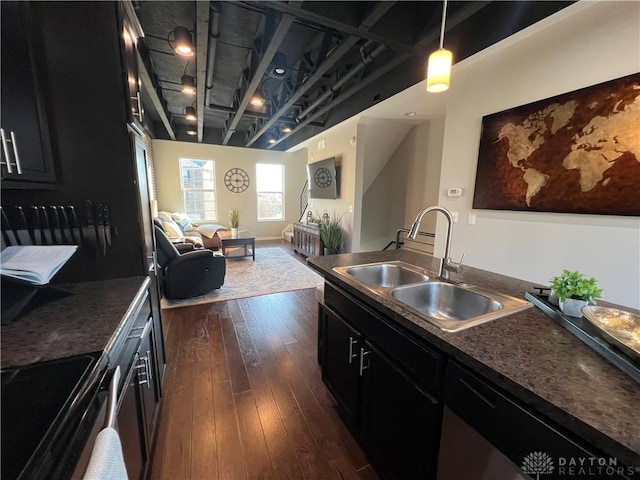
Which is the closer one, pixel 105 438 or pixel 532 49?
pixel 105 438

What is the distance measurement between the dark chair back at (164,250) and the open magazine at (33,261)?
2.00 m

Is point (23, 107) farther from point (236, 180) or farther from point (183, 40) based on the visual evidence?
point (236, 180)

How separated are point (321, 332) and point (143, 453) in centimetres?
113

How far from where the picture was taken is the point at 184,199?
7203 millimetres

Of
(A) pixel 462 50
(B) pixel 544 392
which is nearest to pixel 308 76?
(A) pixel 462 50

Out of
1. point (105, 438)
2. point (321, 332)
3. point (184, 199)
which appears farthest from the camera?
point (184, 199)

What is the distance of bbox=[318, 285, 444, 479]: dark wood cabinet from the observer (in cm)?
99

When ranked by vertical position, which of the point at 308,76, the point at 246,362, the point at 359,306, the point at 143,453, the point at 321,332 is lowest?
the point at 246,362

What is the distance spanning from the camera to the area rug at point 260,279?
359 centimetres

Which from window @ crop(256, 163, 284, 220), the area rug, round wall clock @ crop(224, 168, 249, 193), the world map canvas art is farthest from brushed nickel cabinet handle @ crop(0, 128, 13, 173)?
window @ crop(256, 163, 284, 220)

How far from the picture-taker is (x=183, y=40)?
2605 millimetres

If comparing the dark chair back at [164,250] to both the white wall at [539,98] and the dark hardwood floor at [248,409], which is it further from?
the white wall at [539,98]

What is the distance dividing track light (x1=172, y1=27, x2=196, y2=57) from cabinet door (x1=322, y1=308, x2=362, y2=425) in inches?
116

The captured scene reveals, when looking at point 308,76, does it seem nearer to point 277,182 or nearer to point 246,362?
point 246,362
